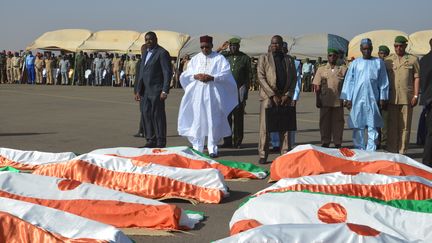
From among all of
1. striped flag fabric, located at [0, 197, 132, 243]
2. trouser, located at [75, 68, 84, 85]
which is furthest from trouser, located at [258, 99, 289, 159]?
trouser, located at [75, 68, 84, 85]

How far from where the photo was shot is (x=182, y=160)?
803 cm

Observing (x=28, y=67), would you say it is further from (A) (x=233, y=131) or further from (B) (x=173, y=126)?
(A) (x=233, y=131)

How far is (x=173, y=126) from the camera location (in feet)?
51.5

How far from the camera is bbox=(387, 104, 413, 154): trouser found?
434 inches

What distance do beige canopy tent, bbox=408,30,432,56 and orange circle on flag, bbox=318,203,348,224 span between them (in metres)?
31.5

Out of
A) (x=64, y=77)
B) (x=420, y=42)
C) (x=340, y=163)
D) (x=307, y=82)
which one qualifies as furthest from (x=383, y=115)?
(x=64, y=77)

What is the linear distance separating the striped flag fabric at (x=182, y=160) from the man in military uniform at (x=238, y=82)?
2.95m

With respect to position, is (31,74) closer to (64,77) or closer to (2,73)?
(2,73)

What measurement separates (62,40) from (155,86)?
3339cm

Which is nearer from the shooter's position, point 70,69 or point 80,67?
point 80,67

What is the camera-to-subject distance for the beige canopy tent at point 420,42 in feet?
117

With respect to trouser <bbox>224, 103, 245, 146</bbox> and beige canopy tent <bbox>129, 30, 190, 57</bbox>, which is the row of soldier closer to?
beige canopy tent <bbox>129, 30, 190, 57</bbox>

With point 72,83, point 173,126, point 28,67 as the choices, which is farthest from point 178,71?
point 173,126

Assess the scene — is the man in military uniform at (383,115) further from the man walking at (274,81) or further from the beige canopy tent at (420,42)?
the beige canopy tent at (420,42)
